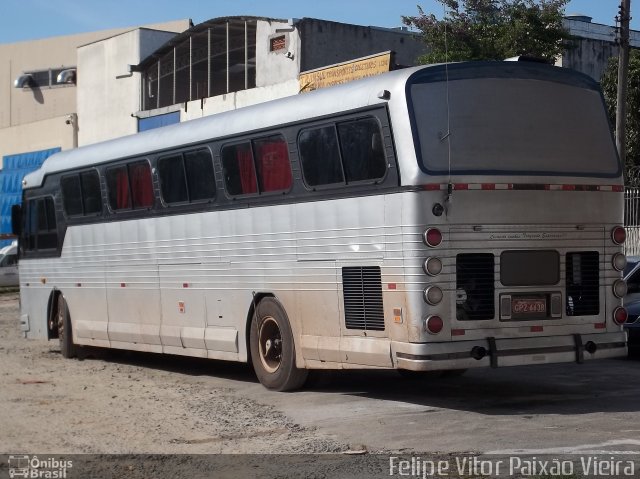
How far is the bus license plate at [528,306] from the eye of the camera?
35.7 ft

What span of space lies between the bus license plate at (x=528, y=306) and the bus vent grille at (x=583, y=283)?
331mm

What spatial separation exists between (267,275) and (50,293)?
691 cm

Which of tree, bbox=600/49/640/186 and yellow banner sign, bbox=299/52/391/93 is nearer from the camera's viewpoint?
yellow banner sign, bbox=299/52/391/93

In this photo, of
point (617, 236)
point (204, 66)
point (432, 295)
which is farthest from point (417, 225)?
point (204, 66)

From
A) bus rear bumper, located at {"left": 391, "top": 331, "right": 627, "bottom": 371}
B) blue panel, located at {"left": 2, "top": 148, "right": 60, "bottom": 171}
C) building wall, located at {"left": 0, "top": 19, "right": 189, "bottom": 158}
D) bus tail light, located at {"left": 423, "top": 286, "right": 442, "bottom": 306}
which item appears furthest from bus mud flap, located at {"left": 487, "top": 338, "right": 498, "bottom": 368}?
building wall, located at {"left": 0, "top": 19, "right": 189, "bottom": 158}

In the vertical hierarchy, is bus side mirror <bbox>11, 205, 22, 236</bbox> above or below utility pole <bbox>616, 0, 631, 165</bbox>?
below

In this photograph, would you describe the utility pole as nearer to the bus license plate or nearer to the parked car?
the bus license plate

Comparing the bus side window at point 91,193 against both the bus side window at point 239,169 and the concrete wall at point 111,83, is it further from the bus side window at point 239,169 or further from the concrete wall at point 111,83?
the concrete wall at point 111,83

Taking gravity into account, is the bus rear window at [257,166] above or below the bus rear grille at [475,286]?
above

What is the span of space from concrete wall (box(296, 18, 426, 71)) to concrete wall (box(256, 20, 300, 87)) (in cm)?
31

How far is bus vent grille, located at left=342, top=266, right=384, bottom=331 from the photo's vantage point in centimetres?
1097

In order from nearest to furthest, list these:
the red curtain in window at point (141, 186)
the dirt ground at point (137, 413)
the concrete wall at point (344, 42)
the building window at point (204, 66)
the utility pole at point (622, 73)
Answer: the dirt ground at point (137, 413)
the red curtain in window at point (141, 186)
the utility pole at point (622, 73)
the concrete wall at point (344, 42)
the building window at point (204, 66)

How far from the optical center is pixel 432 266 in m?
10.4

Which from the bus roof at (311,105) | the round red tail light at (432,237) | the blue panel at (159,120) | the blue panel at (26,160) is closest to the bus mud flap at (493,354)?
the round red tail light at (432,237)
